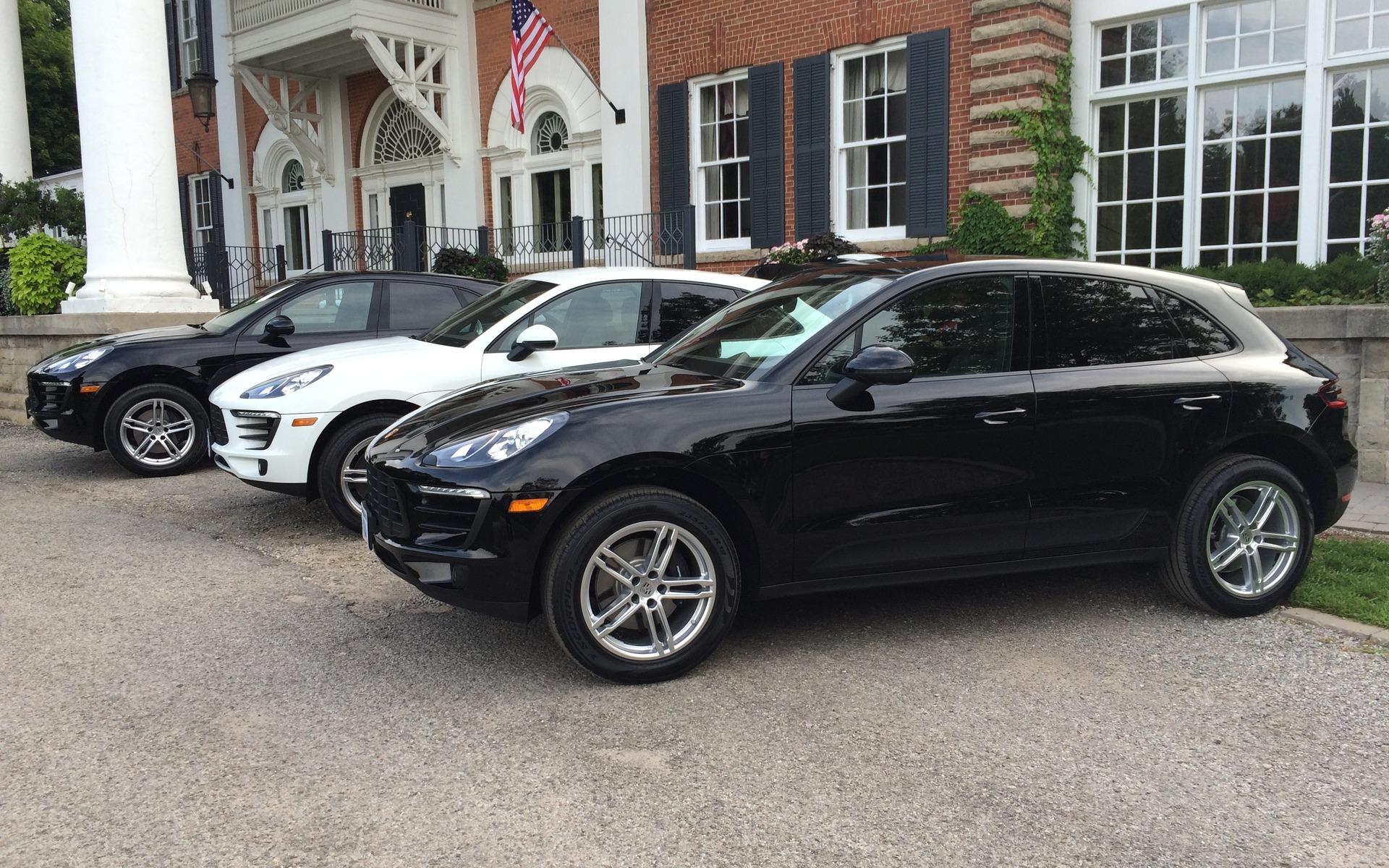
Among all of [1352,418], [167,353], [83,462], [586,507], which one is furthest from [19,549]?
[1352,418]

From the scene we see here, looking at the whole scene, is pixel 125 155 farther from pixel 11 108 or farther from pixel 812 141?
pixel 812 141

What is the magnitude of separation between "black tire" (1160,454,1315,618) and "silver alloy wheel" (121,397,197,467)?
7.72 metres

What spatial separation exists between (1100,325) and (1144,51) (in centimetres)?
833

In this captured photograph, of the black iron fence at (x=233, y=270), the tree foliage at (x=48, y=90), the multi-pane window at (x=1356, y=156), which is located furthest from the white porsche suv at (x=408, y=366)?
the tree foliage at (x=48, y=90)

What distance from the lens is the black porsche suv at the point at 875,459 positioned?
424 cm

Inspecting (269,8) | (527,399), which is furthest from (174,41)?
(527,399)

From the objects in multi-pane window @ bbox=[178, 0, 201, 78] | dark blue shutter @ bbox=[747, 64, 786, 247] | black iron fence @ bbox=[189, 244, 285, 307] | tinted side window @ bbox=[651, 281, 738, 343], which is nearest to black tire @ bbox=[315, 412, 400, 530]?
tinted side window @ bbox=[651, 281, 738, 343]

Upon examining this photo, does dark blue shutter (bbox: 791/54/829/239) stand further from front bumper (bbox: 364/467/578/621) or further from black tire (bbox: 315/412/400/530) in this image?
front bumper (bbox: 364/467/578/621)

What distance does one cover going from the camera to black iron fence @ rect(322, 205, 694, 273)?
15531 mm

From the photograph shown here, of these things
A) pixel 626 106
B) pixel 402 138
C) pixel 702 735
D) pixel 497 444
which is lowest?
pixel 702 735

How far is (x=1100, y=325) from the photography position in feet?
16.6

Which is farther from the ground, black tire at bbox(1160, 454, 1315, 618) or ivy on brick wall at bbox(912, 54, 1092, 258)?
ivy on brick wall at bbox(912, 54, 1092, 258)

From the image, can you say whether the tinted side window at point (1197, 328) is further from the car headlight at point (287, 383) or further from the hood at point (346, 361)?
the car headlight at point (287, 383)

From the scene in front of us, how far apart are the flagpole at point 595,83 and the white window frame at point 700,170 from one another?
114 cm
